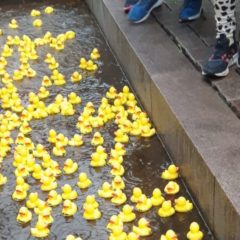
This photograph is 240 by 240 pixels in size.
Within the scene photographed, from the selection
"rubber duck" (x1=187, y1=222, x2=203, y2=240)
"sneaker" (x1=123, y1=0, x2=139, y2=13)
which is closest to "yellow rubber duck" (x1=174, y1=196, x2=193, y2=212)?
"rubber duck" (x1=187, y1=222, x2=203, y2=240)

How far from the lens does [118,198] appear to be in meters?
3.70

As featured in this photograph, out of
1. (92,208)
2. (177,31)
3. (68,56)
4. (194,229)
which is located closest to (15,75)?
(68,56)

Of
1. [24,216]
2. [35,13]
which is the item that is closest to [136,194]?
[24,216]

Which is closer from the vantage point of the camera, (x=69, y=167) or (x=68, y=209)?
(x=68, y=209)

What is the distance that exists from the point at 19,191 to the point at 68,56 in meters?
2.45

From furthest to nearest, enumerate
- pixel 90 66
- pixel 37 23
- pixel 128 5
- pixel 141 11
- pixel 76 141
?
1. pixel 37 23
2. pixel 128 5
3. pixel 90 66
4. pixel 141 11
5. pixel 76 141

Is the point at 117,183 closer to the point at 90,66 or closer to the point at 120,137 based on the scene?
the point at 120,137

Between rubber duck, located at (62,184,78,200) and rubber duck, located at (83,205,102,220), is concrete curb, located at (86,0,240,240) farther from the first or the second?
rubber duck, located at (62,184,78,200)

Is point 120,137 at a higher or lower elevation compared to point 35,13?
higher

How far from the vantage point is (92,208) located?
11.8ft

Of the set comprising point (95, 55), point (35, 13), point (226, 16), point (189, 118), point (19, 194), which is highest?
point (226, 16)

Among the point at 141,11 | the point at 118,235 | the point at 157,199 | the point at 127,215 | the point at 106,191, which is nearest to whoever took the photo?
the point at 118,235

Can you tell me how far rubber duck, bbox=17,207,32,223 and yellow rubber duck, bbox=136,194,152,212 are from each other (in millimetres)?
680

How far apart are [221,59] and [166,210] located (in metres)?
1.24
